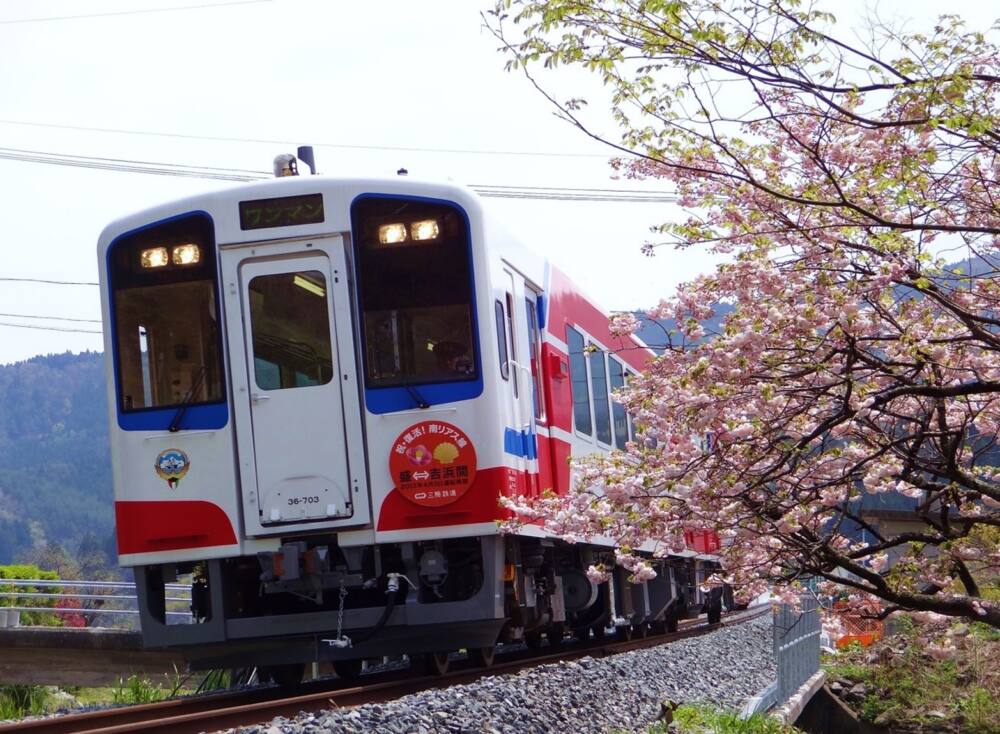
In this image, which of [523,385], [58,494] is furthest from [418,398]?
[58,494]

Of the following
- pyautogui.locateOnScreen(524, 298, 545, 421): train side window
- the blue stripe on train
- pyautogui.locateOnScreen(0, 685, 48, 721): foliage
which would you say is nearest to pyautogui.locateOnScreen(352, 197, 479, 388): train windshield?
the blue stripe on train

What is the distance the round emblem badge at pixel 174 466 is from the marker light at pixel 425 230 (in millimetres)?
1971

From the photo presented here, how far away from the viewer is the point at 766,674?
11.6 metres

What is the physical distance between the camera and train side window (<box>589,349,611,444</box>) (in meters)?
11.6

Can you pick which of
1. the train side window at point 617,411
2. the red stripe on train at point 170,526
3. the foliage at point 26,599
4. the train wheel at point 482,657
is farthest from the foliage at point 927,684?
the foliage at point 26,599

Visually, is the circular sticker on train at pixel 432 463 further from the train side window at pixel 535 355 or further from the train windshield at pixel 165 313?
the train windshield at pixel 165 313

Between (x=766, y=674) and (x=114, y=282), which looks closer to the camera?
(x=114, y=282)

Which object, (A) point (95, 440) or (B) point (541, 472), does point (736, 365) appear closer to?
(B) point (541, 472)

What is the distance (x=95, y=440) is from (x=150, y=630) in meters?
182

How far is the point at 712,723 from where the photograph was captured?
7.12 m

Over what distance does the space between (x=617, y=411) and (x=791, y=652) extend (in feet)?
9.05

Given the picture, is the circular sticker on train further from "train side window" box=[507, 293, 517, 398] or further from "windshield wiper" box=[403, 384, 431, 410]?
"train side window" box=[507, 293, 517, 398]

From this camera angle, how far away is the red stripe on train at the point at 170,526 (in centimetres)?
830

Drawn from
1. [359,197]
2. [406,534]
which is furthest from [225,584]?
[359,197]
